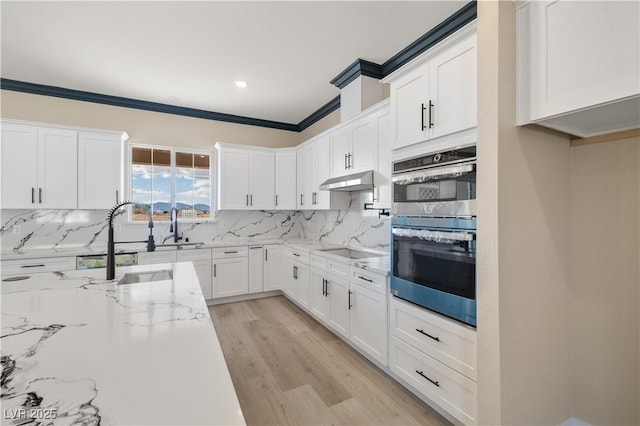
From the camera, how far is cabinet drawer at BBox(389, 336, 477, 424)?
1699 millimetres

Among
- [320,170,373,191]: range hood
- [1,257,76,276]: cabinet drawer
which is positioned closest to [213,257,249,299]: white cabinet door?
[1,257,76,276]: cabinet drawer

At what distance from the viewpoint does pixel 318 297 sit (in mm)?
3475

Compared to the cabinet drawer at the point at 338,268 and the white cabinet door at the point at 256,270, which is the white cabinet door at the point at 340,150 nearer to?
the cabinet drawer at the point at 338,268

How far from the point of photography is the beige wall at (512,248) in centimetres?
148

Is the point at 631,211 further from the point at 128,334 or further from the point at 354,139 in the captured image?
the point at 128,334

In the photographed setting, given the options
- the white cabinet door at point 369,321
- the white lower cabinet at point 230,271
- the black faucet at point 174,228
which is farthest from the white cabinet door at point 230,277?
the white cabinet door at point 369,321

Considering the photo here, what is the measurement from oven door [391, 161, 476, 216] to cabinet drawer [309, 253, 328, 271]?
1.34m

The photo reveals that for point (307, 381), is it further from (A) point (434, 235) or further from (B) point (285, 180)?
(B) point (285, 180)

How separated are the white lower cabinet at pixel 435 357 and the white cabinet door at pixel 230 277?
108 inches

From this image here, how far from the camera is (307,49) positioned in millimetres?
2900

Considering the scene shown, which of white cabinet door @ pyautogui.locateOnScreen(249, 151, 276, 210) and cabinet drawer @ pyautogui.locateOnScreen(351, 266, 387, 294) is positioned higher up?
white cabinet door @ pyautogui.locateOnScreen(249, 151, 276, 210)

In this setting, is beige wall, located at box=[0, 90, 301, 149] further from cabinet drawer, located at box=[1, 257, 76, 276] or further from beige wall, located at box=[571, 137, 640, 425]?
beige wall, located at box=[571, 137, 640, 425]

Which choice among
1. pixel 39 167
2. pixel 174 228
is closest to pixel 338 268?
pixel 174 228

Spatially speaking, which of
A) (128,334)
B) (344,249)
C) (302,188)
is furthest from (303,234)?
(128,334)
